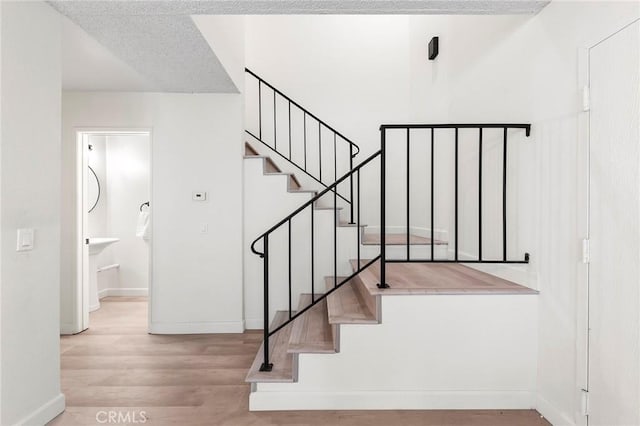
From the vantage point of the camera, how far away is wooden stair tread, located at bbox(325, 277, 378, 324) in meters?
2.33

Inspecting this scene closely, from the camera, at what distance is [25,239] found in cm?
201

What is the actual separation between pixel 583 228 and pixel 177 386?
108 inches

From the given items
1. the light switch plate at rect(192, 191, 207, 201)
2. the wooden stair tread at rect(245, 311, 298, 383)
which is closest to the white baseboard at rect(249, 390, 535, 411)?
the wooden stair tread at rect(245, 311, 298, 383)

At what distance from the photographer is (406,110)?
15.5ft

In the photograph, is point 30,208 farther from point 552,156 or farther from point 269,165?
point 552,156

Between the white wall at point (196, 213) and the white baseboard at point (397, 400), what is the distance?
64.1 inches

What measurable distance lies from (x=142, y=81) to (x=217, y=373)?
2698 millimetres

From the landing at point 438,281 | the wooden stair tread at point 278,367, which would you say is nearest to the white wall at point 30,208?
the wooden stair tread at point 278,367

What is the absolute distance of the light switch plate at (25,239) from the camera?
6.48 ft

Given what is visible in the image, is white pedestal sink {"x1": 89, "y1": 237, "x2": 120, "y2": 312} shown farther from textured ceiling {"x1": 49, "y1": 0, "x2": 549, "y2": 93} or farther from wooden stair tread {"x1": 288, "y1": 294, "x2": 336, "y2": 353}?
wooden stair tread {"x1": 288, "y1": 294, "x2": 336, "y2": 353}

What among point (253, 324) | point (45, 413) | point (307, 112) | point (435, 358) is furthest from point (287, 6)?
point (253, 324)

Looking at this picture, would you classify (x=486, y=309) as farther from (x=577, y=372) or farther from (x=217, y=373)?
(x=217, y=373)

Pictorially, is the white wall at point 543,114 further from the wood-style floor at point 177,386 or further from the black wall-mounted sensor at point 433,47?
the wood-style floor at point 177,386

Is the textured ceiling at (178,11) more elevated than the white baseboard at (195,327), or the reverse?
the textured ceiling at (178,11)
